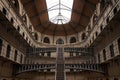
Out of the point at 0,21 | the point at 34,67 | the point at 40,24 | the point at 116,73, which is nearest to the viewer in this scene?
the point at 0,21

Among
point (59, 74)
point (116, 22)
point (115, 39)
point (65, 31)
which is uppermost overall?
point (65, 31)

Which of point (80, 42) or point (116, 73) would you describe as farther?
point (80, 42)

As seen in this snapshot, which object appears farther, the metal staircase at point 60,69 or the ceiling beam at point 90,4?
the ceiling beam at point 90,4

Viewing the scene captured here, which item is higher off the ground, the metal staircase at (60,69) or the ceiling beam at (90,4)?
the ceiling beam at (90,4)

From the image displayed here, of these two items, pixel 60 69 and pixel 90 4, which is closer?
pixel 60 69

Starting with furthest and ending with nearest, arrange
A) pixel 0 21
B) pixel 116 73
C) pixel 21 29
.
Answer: pixel 21 29, pixel 116 73, pixel 0 21

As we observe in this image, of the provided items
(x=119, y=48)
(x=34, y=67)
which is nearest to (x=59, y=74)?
(x=34, y=67)

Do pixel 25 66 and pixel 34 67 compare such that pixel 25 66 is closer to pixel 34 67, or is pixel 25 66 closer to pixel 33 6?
pixel 34 67

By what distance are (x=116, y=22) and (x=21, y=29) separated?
17189 millimetres

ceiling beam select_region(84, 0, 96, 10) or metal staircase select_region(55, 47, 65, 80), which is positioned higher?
ceiling beam select_region(84, 0, 96, 10)

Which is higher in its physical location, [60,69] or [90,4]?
[90,4]

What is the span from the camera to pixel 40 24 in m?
41.5

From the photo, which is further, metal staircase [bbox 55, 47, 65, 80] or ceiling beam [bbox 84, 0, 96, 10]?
ceiling beam [bbox 84, 0, 96, 10]

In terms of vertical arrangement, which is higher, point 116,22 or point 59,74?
point 116,22
